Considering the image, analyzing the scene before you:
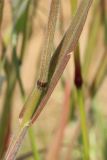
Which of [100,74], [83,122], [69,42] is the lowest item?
[100,74]

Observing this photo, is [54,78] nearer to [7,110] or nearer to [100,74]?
[7,110]

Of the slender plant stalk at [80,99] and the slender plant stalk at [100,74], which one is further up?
the slender plant stalk at [80,99]

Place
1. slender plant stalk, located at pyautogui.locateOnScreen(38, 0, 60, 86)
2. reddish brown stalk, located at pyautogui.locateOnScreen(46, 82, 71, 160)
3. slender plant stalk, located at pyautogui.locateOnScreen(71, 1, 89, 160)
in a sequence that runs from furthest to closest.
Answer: reddish brown stalk, located at pyautogui.locateOnScreen(46, 82, 71, 160), slender plant stalk, located at pyautogui.locateOnScreen(71, 1, 89, 160), slender plant stalk, located at pyautogui.locateOnScreen(38, 0, 60, 86)

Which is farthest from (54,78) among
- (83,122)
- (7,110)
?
(7,110)

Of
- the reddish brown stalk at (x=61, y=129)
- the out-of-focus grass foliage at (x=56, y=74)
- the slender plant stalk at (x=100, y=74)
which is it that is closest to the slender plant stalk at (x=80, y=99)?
the out-of-focus grass foliage at (x=56, y=74)

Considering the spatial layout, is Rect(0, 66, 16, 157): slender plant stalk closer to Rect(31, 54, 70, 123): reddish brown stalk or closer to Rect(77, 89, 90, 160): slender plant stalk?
Rect(77, 89, 90, 160): slender plant stalk

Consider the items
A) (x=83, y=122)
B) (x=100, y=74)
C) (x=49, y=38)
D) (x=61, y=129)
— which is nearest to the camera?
(x=49, y=38)

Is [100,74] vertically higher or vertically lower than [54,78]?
lower

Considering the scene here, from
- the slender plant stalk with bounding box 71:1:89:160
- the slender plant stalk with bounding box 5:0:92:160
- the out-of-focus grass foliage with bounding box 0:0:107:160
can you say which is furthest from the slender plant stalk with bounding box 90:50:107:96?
the slender plant stalk with bounding box 5:0:92:160

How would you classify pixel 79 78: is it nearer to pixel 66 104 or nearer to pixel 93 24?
pixel 66 104

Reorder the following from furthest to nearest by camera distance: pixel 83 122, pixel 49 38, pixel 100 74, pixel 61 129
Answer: pixel 100 74 → pixel 61 129 → pixel 83 122 → pixel 49 38

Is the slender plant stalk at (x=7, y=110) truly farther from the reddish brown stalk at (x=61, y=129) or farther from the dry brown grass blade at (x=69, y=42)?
the dry brown grass blade at (x=69, y=42)
